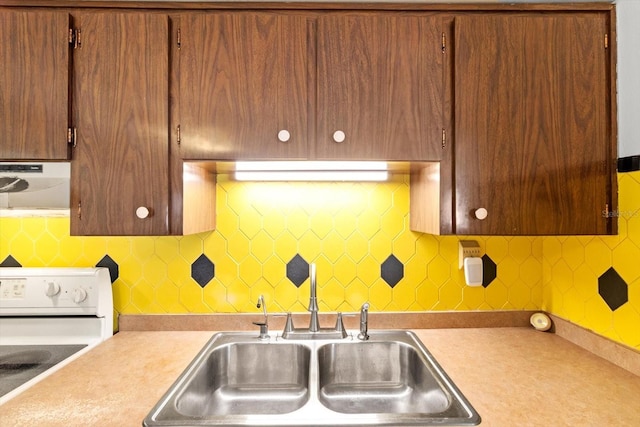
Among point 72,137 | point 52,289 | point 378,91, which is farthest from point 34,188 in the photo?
point 378,91

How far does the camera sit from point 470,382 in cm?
119

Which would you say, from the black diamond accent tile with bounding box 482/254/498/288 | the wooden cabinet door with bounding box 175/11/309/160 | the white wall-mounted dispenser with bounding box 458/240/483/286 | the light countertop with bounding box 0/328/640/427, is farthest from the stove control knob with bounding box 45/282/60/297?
the black diamond accent tile with bounding box 482/254/498/288

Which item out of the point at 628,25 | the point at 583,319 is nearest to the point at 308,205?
the point at 583,319

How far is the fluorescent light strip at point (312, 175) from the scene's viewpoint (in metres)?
1.58

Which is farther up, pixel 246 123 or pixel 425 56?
pixel 425 56

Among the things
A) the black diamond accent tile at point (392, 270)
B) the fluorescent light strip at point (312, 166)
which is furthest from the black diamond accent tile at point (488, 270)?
the fluorescent light strip at point (312, 166)

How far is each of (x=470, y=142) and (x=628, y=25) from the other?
0.68m

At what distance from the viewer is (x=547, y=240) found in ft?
5.57

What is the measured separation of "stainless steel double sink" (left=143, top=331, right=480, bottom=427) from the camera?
1359 mm

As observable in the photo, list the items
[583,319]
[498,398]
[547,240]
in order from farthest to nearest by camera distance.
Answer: [547,240] < [583,319] < [498,398]

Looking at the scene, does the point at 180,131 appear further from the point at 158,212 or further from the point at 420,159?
the point at 420,159

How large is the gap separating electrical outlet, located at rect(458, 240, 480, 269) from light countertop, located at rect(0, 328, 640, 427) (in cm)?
33

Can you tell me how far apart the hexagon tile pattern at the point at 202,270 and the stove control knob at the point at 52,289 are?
514mm

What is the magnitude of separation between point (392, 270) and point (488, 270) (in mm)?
441
